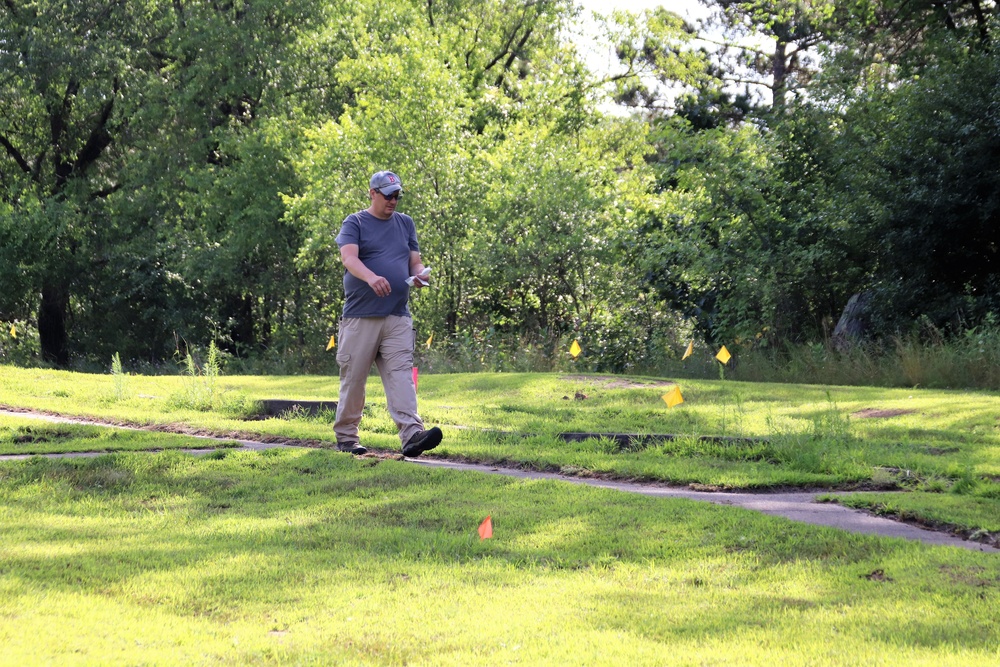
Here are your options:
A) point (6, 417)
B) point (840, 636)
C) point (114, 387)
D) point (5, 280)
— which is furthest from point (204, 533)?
point (5, 280)

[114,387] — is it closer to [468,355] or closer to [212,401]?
[212,401]

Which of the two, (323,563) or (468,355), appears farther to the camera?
(468,355)

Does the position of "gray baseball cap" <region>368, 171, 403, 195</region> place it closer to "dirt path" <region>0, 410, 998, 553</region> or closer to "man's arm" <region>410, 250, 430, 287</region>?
"man's arm" <region>410, 250, 430, 287</region>

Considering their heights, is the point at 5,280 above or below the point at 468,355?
above

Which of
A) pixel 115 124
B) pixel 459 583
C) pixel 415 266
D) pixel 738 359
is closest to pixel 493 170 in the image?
pixel 738 359

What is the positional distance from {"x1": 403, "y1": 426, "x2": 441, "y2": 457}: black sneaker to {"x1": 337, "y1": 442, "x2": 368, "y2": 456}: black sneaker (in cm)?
39

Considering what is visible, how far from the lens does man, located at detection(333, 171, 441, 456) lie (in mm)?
9328

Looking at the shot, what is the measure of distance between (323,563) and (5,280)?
33.3 metres

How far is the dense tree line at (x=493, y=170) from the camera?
801 inches

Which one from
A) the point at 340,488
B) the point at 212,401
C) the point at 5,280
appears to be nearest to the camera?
the point at 340,488

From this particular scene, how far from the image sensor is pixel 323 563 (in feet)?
18.2

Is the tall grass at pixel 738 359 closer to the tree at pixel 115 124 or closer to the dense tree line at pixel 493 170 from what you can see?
the dense tree line at pixel 493 170

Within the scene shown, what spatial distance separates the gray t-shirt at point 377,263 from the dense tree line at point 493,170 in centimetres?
1178

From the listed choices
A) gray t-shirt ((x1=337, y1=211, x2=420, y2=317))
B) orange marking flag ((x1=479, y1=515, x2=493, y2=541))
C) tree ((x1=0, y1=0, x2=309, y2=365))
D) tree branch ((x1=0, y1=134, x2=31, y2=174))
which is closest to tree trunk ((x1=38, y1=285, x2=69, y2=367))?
tree ((x1=0, y1=0, x2=309, y2=365))
